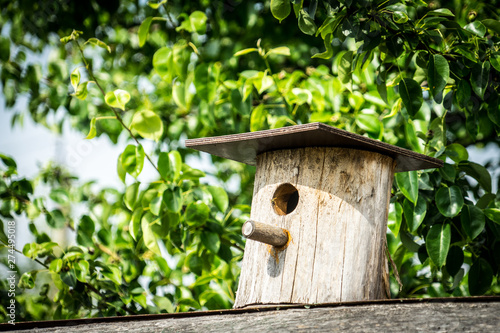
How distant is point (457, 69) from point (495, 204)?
728 mm

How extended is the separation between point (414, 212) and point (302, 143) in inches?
27.2

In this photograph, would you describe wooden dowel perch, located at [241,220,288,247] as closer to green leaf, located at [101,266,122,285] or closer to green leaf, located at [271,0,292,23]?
green leaf, located at [271,0,292,23]

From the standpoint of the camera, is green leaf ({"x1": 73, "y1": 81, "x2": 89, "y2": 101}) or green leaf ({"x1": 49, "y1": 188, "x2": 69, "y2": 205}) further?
green leaf ({"x1": 49, "y1": 188, "x2": 69, "y2": 205})

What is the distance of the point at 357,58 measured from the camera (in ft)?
7.06

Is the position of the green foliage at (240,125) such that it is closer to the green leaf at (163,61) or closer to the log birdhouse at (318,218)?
the green leaf at (163,61)

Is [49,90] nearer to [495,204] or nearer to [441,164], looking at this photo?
[441,164]

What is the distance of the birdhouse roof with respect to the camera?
186 cm

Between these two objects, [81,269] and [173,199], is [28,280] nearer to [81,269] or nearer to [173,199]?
[81,269]

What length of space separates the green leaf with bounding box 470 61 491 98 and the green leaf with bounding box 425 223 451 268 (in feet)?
1.93

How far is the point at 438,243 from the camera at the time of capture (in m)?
2.25

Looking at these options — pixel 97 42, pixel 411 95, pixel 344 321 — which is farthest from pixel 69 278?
pixel 411 95

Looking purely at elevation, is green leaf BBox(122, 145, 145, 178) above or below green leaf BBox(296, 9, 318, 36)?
below

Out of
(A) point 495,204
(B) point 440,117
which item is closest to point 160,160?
(B) point 440,117

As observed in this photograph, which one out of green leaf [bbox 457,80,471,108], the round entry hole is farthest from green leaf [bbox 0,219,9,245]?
green leaf [bbox 457,80,471,108]
